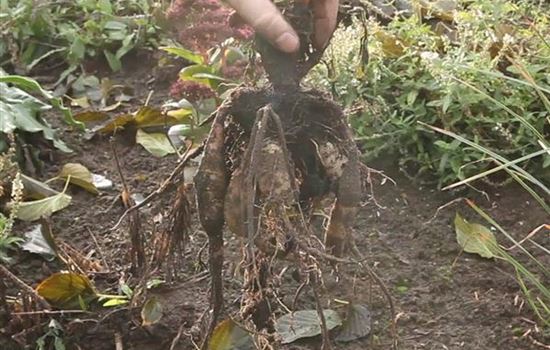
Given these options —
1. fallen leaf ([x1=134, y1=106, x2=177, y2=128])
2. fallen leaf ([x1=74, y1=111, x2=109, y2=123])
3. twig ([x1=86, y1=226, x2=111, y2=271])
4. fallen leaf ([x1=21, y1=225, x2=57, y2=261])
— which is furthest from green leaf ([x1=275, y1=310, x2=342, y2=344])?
fallen leaf ([x1=74, y1=111, x2=109, y2=123])

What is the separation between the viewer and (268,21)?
48.6 inches

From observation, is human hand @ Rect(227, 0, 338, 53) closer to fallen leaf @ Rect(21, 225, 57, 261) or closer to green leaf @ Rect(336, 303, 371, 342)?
green leaf @ Rect(336, 303, 371, 342)

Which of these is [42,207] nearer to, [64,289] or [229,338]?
[64,289]

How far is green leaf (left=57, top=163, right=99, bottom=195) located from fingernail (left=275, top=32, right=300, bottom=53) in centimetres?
94

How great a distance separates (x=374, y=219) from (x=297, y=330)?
16.5 inches

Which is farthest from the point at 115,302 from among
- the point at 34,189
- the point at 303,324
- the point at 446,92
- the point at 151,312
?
the point at 446,92

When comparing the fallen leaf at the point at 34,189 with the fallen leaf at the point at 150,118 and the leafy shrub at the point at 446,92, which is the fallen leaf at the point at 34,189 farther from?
the leafy shrub at the point at 446,92

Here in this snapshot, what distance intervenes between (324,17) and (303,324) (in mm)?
562

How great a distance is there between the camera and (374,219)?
196cm

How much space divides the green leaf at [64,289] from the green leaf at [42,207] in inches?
10.4

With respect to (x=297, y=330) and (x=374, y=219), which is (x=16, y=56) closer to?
(x=374, y=219)

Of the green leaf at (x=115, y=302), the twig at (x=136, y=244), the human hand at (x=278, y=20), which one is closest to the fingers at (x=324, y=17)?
the human hand at (x=278, y=20)

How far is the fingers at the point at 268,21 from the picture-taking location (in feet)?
3.99

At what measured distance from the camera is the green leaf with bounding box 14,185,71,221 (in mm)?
1917
